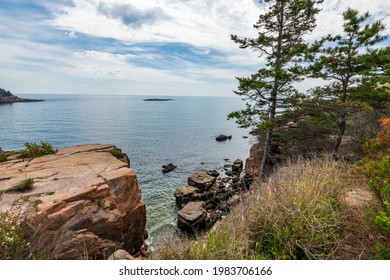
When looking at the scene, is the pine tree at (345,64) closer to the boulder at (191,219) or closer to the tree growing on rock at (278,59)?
the tree growing on rock at (278,59)

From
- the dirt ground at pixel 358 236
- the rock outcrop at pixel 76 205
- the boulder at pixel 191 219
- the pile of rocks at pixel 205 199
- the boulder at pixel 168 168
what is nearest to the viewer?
the dirt ground at pixel 358 236

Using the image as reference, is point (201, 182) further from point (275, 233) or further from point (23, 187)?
point (275, 233)

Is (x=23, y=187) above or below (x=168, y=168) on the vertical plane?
above

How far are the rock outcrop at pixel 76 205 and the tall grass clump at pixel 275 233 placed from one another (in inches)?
123

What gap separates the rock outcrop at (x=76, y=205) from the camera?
6.00m

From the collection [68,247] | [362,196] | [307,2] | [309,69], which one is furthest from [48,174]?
[307,2]

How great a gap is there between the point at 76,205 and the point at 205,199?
43.9ft

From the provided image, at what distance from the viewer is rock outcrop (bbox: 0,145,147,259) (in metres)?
6.00

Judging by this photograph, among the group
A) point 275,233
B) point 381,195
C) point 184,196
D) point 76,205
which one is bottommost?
point 184,196

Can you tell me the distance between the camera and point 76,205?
23.0 feet

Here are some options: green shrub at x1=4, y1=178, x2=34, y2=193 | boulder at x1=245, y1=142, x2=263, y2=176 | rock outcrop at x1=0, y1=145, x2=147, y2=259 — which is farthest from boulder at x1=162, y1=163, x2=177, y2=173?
green shrub at x1=4, y1=178, x2=34, y2=193

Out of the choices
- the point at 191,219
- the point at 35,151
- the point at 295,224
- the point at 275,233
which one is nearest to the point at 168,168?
the point at 191,219

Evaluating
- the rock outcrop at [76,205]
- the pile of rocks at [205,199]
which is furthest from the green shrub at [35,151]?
the pile of rocks at [205,199]

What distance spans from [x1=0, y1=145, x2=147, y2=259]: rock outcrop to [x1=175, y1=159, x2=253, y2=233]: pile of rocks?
4.74 m
